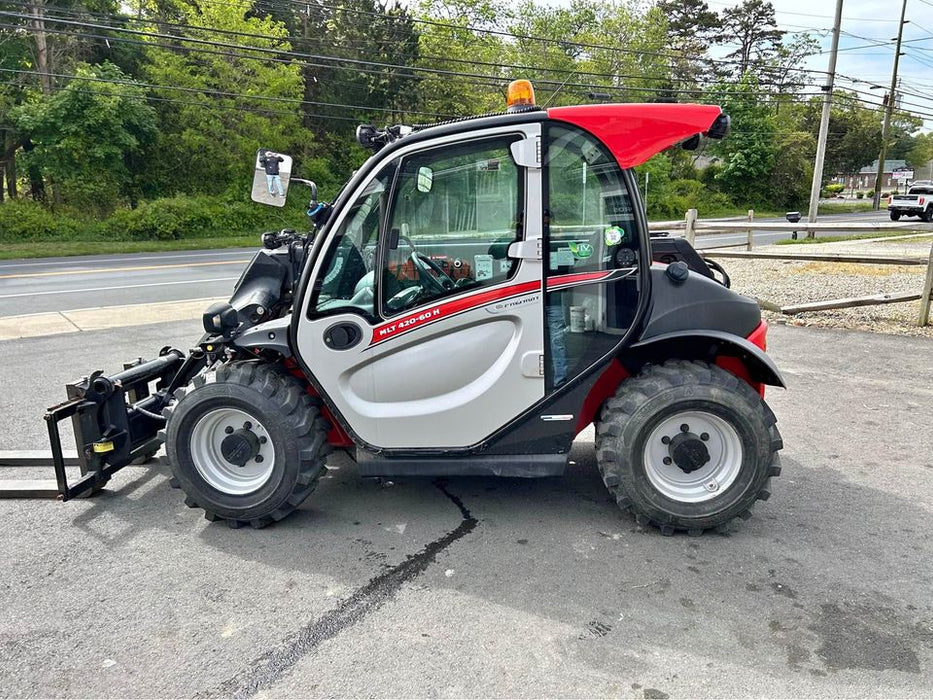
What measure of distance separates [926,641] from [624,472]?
1.44 meters

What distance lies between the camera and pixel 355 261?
3.56 metres

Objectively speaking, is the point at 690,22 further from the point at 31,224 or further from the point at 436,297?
the point at 436,297

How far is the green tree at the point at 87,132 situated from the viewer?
23.8m

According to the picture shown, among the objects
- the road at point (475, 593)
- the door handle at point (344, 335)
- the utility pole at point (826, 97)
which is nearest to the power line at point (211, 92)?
the utility pole at point (826, 97)

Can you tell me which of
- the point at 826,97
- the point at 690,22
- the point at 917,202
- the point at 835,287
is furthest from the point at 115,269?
the point at 690,22

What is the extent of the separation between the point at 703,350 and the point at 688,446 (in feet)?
1.99

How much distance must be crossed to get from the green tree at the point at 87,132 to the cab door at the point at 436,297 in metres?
25.8

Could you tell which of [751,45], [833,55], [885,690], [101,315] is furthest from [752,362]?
[751,45]

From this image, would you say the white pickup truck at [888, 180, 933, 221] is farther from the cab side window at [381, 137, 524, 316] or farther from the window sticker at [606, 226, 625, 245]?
the cab side window at [381, 137, 524, 316]

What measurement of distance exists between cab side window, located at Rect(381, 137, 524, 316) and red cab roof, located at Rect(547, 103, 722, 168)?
422mm

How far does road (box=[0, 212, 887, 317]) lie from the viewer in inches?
462

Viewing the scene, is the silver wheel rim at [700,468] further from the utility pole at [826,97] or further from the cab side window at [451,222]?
the utility pole at [826,97]

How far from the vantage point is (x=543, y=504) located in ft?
13.1

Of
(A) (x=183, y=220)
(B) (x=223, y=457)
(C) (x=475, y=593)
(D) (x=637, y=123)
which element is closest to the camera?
(C) (x=475, y=593)
